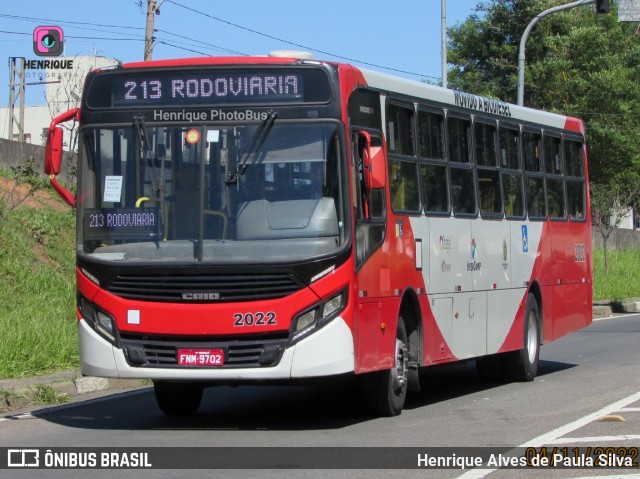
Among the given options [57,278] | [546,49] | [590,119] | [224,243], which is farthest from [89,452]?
[546,49]

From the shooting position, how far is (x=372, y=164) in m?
11.1

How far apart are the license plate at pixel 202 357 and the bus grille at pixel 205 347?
0.03 m

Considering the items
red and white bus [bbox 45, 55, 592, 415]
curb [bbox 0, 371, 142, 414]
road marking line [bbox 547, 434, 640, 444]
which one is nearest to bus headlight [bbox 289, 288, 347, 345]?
red and white bus [bbox 45, 55, 592, 415]

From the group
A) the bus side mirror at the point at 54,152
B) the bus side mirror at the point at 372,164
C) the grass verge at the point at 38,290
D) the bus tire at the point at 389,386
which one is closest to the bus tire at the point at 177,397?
the bus tire at the point at 389,386

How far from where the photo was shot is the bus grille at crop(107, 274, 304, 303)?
1068cm

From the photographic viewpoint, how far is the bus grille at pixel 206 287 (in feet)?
35.0

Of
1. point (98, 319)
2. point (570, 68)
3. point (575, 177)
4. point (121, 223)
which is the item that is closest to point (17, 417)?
point (98, 319)

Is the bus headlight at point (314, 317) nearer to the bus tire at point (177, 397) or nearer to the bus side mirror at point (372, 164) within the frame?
the bus side mirror at point (372, 164)

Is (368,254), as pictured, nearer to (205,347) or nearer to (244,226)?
(244,226)

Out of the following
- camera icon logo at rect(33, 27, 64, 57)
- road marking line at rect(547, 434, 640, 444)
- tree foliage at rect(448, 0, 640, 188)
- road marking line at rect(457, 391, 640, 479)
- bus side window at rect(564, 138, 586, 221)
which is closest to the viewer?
road marking line at rect(457, 391, 640, 479)

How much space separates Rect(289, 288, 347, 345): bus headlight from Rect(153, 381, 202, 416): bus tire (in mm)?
1943

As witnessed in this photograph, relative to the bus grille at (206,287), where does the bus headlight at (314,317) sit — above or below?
below

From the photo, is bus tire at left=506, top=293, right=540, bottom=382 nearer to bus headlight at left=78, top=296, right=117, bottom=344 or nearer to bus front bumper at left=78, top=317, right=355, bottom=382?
bus front bumper at left=78, top=317, right=355, bottom=382

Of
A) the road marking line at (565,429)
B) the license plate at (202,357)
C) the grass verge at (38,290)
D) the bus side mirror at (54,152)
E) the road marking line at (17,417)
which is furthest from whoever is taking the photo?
the grass verge at (38,290)
